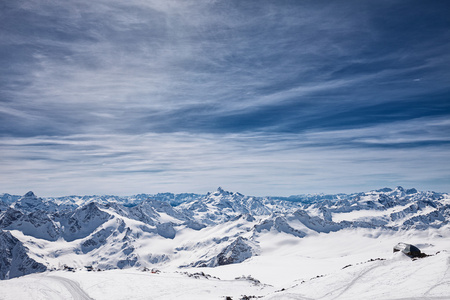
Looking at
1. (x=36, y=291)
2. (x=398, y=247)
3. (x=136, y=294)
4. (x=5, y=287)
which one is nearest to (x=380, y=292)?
(x=398, y=247)

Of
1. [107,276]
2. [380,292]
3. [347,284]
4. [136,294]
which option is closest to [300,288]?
[347,284]

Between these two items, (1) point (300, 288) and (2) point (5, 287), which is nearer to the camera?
(1) point (300, 288)

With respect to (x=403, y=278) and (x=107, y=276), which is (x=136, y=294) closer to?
(x=107, y=276)

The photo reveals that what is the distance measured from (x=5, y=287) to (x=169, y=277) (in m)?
33.9

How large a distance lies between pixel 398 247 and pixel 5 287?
254 ft

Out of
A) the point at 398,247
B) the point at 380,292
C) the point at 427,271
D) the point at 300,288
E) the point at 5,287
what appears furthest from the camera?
the point at 5,287

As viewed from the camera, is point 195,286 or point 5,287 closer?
point 195,286

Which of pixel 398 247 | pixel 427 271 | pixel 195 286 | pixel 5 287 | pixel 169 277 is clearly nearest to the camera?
pixel 427 271

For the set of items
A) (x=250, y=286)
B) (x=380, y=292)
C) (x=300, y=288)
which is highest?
(x=380, y=292)

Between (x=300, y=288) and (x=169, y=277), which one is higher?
(x=300, y=288)

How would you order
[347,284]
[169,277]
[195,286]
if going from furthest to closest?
[169,277]
[195,286]
[347,284]

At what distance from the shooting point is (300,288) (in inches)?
1663

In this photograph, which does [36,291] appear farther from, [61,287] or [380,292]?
[380,292]

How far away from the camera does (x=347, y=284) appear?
3853 centimetres
